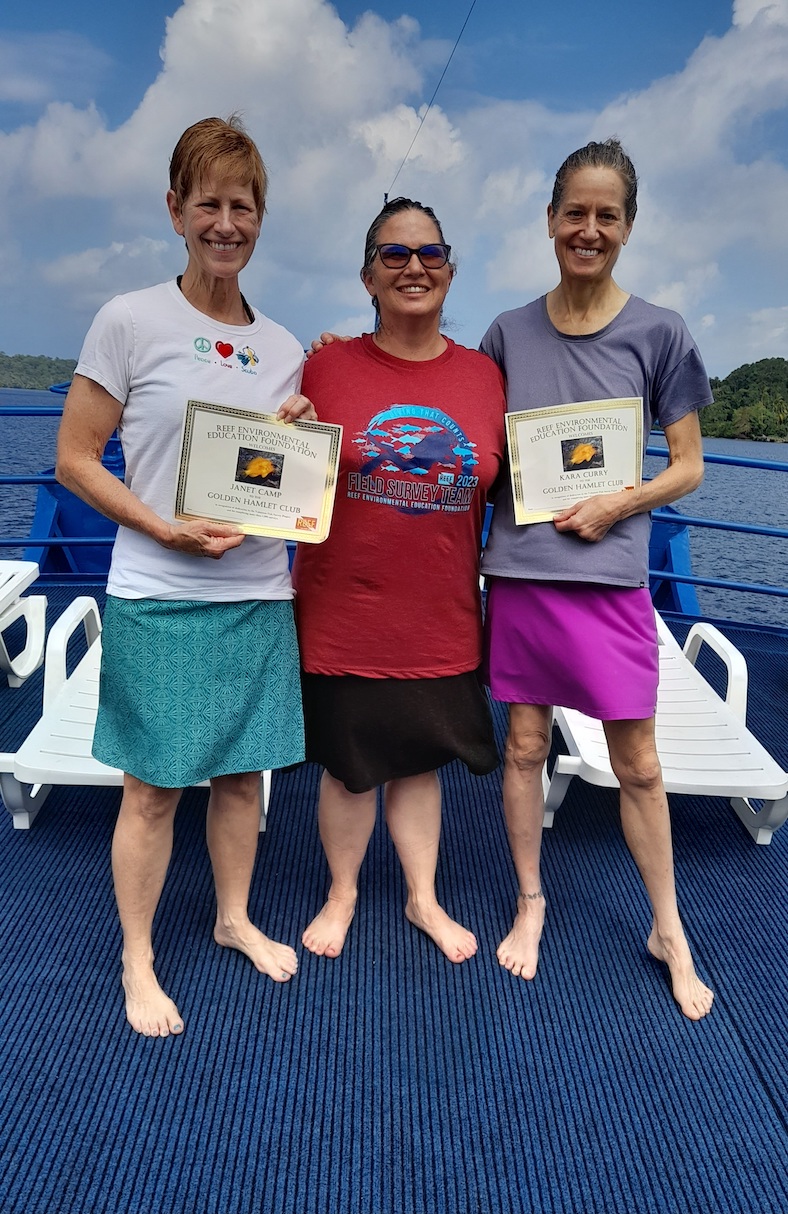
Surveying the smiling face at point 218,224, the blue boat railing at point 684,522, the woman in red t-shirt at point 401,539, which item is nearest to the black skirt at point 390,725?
the woman in red t-shirt at point 401,539

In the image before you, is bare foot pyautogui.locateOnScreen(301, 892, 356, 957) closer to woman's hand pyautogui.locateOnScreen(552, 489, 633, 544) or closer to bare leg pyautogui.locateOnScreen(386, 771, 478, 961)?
bare leg pyautogui.locateOnScreen(386, 771, 478, 961)

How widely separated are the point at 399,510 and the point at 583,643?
44 centimetres

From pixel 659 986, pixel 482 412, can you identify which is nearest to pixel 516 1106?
pixel 659 986

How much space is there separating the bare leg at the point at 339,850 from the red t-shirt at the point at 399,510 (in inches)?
13.2

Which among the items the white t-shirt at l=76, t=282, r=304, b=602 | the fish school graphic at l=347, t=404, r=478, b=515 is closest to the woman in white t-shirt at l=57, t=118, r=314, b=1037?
the white t-shirt at l=76, t=282, r=304, b=602

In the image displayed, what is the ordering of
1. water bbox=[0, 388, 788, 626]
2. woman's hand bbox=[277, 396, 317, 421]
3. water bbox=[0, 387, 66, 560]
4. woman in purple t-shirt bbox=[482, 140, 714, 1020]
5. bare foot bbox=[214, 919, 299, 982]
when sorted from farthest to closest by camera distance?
water bbox=[0, 387, 66, 560], water bbox=[0, 388, 788, 626], bare foot bbox=[214, 919, 299, 982], woman in purple t-shirt bbox=[482, 140, 714, 1020], woman's hand bbox=[277, 396, 317, 421]

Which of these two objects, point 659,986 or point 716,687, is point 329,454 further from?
point 716,687

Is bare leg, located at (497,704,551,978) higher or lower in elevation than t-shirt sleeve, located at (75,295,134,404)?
lower

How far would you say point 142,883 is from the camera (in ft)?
5.26

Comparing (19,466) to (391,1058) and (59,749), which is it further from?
(391,1058)

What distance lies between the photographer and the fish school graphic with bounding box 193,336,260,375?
1387mm

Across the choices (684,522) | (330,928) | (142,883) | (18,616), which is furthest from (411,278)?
(684,522)

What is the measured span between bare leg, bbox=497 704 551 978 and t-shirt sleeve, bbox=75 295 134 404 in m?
0.99

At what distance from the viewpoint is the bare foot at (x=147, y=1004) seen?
160 cm
